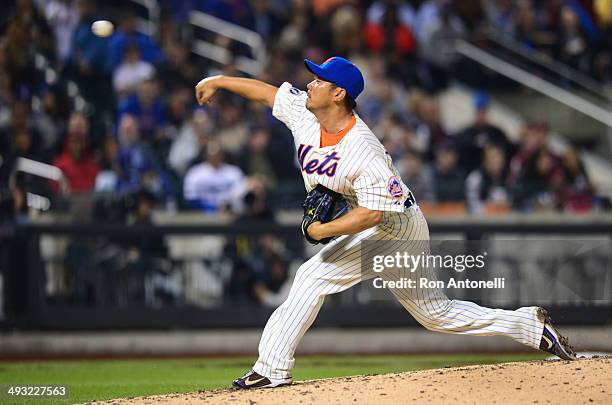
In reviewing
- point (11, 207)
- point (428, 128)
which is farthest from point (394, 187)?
point (428, 128)

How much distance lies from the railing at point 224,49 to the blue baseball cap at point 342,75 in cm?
840

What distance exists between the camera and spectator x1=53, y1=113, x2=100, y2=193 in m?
12.2

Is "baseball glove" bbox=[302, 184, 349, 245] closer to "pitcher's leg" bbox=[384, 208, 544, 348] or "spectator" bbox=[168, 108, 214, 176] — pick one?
"pitcher's leg" bbox=[384, 208, 544, 348]

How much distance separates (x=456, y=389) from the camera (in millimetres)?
6387

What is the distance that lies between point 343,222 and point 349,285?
1.94 ft

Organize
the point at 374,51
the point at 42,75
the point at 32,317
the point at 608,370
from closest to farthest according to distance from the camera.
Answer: the point at 608,370, the point at 32,317, the point at 42,75, the point at 374,51

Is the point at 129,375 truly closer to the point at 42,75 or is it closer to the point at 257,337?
the point at 257,337

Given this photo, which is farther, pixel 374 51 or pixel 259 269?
pixel 374 51

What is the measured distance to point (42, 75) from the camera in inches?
519

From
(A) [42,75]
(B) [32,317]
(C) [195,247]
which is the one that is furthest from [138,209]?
(A) [42,75]

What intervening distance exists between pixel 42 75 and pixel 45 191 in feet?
6.73

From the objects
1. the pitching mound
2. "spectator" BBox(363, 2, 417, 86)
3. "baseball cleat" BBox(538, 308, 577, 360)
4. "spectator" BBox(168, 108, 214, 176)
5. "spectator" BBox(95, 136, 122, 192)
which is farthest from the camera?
"spectator" BBox(363, 2, 417, 86)

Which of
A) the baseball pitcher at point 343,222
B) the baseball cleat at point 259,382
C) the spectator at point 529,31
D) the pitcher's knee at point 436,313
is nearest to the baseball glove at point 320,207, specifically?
the baseball pitcher at point 343,222

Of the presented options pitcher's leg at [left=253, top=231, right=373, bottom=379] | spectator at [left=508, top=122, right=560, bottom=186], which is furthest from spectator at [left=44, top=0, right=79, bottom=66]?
pitcher's leg at [left=253, top=231, right=373, bottom=379]
